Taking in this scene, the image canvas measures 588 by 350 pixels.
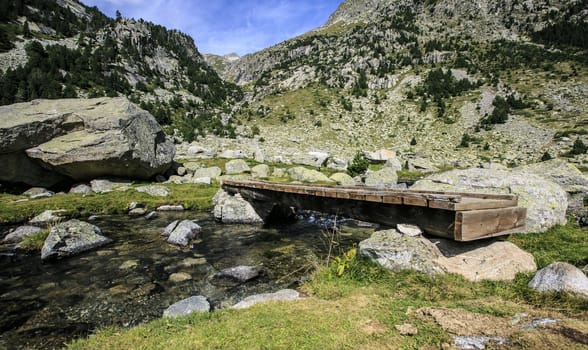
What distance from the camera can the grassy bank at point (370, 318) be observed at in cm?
362

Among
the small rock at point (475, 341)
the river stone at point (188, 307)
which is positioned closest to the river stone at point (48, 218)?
the river stone at point (188, 307)

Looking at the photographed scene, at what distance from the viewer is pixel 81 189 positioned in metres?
21.9

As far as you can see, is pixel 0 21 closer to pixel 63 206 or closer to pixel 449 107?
pixel 63 206

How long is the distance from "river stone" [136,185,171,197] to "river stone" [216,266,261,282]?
48.9 ft

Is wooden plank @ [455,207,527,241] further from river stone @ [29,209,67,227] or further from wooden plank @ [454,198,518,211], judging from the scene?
river stone @ [29,209,67,227]

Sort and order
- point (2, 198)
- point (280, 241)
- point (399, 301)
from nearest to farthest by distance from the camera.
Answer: point (399, 301)
point (280, 241)
point (2, 198)

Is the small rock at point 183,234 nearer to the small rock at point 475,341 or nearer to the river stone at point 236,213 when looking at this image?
the river stone at point 236,213

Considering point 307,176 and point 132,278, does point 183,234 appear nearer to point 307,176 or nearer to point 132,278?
point 132,278

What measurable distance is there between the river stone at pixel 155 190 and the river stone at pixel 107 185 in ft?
5.59

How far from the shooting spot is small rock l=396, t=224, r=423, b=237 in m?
6.54

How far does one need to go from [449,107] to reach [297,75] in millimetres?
49120

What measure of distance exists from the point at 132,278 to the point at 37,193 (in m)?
20.1

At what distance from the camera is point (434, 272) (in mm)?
5820

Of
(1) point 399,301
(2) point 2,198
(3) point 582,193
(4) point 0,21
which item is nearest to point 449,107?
(3) point 582,193
